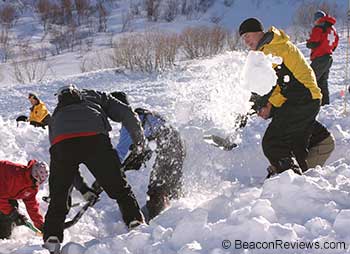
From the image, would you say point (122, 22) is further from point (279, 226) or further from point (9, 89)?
point (279, 226)

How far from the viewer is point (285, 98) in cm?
452

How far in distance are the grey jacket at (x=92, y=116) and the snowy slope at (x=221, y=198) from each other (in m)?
0.84

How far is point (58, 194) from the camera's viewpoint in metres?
3.70

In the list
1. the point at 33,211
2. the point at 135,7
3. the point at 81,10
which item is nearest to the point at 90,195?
the point at 33,211

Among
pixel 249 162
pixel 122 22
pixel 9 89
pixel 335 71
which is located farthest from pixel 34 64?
pixel 249 162

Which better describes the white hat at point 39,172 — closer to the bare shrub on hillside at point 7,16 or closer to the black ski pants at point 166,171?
the black ski pants at point 166,171

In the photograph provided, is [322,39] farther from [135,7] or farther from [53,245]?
[135,7]

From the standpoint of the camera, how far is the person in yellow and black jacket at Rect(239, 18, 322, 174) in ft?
14.4

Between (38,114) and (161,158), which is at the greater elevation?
(161,158)

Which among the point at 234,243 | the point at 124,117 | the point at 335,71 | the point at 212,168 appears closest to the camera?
the point at 234,243

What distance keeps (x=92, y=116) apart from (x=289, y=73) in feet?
6.13

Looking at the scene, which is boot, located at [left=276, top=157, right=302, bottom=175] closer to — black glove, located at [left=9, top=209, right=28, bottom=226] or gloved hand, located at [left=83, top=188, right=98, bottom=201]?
gloved hand, located at [left=83, top=188, right=98, bottom=201]

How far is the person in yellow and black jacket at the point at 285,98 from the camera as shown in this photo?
4383 mm

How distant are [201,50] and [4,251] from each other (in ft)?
60.0
